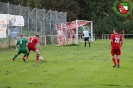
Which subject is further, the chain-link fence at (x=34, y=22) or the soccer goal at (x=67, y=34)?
the soccer goal at (x=67, y=34)

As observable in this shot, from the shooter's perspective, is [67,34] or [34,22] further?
[67,34]

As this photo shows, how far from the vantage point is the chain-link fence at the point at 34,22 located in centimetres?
3847

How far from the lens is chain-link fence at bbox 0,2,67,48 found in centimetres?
3847

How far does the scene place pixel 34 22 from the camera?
1778 inches

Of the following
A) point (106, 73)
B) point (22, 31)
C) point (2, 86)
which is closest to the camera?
point (2, 86)

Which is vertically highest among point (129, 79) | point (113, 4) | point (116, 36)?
point (113, 4)

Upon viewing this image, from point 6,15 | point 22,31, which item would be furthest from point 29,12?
point 6,15

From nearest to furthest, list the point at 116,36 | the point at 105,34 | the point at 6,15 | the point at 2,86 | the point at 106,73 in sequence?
the point at 2,86 < the point at 106,73 < the point at 116,36 < the point at 6,15 < the point at 105,34

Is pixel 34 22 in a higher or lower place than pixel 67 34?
higher

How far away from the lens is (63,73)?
17.2m

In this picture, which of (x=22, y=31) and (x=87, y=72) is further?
(x=22, y=31)

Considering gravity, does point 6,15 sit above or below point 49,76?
above

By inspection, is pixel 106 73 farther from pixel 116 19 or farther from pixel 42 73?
pixel 116 19

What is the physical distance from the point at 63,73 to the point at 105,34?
5817 centimetres
